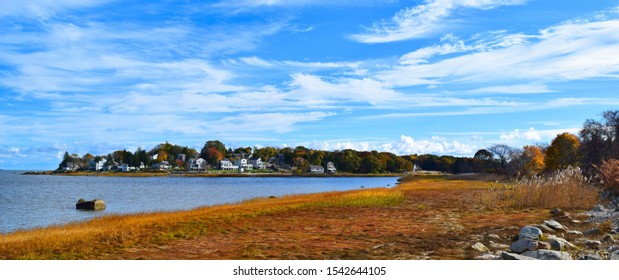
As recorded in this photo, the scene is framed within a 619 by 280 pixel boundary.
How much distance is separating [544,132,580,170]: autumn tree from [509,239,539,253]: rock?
55.8m

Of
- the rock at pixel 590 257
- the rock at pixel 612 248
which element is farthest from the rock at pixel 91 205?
the rock at pixel 590 257

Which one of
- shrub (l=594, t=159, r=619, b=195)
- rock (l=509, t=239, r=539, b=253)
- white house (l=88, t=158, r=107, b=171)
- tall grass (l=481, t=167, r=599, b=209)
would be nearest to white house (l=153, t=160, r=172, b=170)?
white house (l=88, t=158, r=107, b=171)

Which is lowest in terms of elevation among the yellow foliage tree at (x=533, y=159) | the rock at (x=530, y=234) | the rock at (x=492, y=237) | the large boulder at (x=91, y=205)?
the large boulder at (x=91, y=205)

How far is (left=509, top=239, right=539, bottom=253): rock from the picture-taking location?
31.8ft

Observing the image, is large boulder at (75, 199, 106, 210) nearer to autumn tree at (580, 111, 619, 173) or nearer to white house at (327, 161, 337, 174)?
autumn tree at (580, 111, 619, 173)

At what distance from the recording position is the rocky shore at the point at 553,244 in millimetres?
8867

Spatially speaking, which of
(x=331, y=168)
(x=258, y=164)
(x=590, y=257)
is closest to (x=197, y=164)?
(x=258, y=164)

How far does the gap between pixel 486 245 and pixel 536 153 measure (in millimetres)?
89036

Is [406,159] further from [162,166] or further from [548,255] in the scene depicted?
[548,255]

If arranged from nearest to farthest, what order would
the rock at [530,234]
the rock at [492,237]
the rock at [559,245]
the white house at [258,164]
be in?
the rock at [559,245] → the rock at [530,234] → the rock at [492,237] → the white house at [258,164]

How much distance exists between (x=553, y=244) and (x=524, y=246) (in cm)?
69

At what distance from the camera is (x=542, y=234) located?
454 inches

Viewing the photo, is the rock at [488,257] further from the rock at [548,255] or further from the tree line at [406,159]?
the tree line at [406,159]
